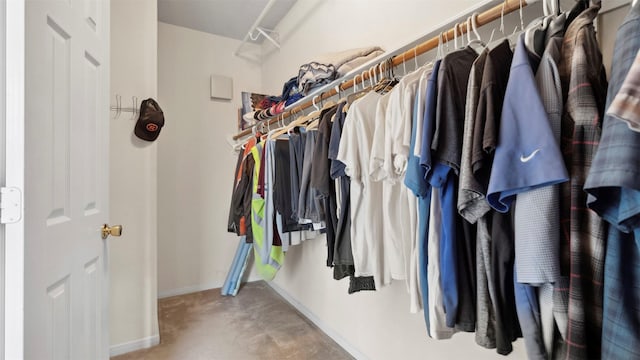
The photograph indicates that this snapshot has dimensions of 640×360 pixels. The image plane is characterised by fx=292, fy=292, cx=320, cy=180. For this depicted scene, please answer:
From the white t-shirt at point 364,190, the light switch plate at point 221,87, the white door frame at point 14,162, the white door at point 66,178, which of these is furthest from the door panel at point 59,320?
the light switch plate at point 221,87

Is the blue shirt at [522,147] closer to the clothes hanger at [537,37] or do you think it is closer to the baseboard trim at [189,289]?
the clothes hanger at [537,37]

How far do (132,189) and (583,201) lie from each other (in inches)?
95.6

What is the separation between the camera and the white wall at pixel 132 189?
6.72ft

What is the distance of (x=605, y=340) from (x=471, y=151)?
0.42 m

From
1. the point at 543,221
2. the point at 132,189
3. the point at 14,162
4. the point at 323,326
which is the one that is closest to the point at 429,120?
the point at 543,221

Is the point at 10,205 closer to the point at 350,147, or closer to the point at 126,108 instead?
the point at 350,147

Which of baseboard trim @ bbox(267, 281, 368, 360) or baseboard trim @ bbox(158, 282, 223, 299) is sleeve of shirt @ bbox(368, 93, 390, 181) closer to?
baseboard trim @ bbox(267, 281, 368, 360)

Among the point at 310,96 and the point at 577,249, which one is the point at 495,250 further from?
the point at 310,96

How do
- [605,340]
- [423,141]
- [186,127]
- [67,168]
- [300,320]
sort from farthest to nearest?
[186,127] < [300,320] < [67,168] < [423,141] < [605,340]

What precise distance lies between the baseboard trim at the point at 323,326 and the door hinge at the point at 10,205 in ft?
5.98

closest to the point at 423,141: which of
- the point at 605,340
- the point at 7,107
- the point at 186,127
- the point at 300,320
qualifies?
the point at 605,340

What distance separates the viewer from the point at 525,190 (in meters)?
0.62

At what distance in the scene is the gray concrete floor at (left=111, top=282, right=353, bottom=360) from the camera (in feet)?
6.51

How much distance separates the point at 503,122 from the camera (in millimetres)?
651
